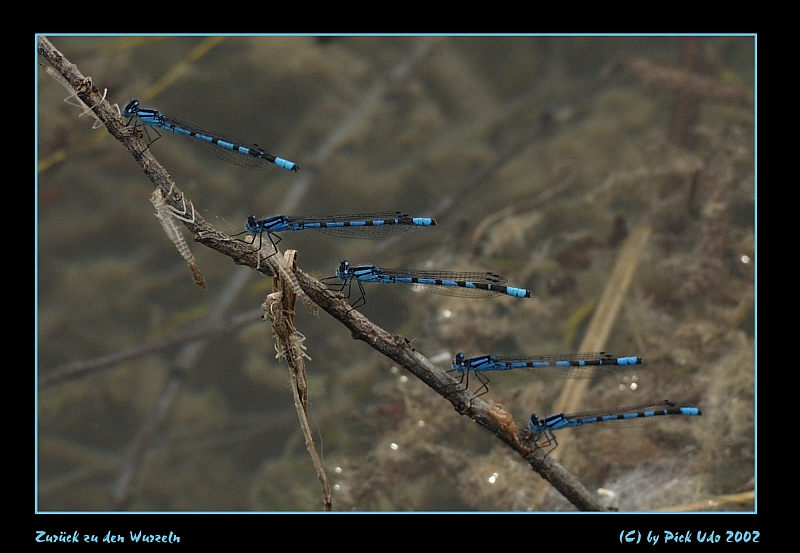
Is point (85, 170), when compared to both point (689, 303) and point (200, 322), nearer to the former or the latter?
point (200, 322)

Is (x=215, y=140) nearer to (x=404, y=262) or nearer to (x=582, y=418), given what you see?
(x=582, y=418)

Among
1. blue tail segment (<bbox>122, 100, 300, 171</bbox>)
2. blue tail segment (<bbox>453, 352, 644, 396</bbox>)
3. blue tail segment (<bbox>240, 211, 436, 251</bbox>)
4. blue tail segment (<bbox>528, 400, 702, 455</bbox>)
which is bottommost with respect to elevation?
blue tail segment (<bbox>528, 400, 702, 455</bbox>)

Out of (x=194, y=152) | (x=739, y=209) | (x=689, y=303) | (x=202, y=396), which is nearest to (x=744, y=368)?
(x=689, y=303)

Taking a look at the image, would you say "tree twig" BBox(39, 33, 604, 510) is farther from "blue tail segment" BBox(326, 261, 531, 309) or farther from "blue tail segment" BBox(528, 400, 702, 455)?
"blue tail segment" BBox(326, 261, 531, 309)

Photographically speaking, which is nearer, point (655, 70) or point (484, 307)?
point (484, 307)

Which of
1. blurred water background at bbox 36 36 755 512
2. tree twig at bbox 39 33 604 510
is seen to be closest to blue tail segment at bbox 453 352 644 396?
tree twig at bbox 39 33 604 510

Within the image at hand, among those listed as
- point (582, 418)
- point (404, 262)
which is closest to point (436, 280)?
point (582, 418)
